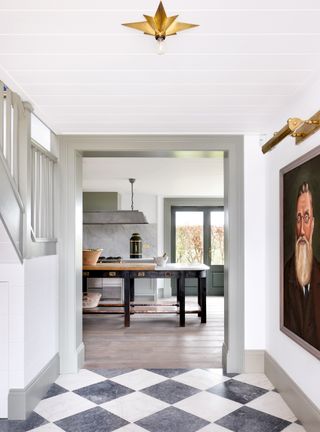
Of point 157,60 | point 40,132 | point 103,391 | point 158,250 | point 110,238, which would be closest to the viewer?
point 157,60

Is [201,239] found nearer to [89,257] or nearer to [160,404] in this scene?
[89,257]

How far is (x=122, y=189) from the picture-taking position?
28.3ft

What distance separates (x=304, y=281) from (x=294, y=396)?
860 mm

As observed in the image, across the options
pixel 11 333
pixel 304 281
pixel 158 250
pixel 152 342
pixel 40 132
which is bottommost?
pixel 152 342

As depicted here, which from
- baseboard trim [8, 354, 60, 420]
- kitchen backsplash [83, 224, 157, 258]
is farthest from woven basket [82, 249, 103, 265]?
baseboard trim [8, 354, 60, 420]

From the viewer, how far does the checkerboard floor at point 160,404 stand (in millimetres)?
2760

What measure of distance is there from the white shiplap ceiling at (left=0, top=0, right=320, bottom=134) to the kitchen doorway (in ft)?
20.3

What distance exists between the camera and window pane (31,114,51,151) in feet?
11.5

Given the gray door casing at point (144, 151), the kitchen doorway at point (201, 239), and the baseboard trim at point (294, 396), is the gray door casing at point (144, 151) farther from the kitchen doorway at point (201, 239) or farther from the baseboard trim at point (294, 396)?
the kitchen doorway at point (201, 239)

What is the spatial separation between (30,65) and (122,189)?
20.7 ft

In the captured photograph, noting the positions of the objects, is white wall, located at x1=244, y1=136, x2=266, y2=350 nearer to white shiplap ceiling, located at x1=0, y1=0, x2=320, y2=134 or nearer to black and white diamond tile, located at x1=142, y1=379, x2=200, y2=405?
white shiplap ceiling, located at x1=0, y1=0, x2=320, y2=134

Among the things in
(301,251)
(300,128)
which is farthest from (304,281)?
(300,128)

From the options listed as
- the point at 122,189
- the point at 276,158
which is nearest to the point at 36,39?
the point at 276,158

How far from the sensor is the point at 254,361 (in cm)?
378
